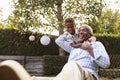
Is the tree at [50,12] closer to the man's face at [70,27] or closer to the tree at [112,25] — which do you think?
the tree at [112,25]

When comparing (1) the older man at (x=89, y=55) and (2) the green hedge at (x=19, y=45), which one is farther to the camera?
(2) the green hedge at (x=19, y=45)

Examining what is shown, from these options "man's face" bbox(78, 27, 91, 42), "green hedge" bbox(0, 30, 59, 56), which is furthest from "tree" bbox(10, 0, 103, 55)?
"man's face" bbox(78, 27, 91, 42)

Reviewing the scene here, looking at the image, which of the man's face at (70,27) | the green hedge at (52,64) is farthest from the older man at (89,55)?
the green hedge at (52,64)

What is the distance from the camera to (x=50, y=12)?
18.0 metres

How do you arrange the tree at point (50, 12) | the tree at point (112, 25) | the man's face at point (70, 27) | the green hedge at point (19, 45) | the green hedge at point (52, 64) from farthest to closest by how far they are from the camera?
1. the tree at point (112, 25)
2. the tree at point (50, 12)
3. the green hedge at point (19, 45)
4. the green hedge at point (52, 64)
5. the man's face at point (70, 27)

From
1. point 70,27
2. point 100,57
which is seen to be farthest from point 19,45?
point 100,57

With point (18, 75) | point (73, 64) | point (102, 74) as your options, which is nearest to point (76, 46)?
point (73, 64)

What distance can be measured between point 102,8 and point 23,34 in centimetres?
385

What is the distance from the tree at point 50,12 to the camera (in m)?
17.6

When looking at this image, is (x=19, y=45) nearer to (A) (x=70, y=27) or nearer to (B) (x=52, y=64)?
(B) (x=52, y=64)

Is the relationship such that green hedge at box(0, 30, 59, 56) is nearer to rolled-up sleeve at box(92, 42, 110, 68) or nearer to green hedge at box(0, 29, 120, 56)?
green hedge at box(0, 29, 120, 56)

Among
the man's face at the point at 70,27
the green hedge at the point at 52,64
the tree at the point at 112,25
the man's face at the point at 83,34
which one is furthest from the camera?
the tree at the point at 112,25

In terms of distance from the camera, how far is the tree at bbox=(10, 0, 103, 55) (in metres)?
17.6

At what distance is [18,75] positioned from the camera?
759 millimetres
